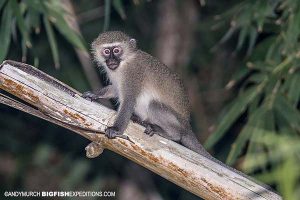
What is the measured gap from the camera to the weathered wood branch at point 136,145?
5148 millimetres

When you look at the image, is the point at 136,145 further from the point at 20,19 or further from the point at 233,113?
the point at 20,19

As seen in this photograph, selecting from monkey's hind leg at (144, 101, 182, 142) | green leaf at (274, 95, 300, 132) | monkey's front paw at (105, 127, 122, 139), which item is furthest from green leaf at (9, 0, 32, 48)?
green leaf at (274, 95, 300, 132)

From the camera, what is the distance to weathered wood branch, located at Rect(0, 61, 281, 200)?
515cm

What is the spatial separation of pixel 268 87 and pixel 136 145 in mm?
2568

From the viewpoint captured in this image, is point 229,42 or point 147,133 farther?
point 229,42

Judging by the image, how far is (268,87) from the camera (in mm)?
7469

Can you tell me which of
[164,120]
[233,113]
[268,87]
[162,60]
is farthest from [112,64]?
[162,60]

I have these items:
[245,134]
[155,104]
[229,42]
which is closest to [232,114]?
[245,134]

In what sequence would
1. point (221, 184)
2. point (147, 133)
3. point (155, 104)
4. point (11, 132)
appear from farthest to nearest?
point (11, 132)
point (155, 104)
point (147, 133)
point (221, 184)

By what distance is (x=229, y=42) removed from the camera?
37.5ft

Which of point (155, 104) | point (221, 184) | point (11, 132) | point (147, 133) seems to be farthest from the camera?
point (11, 132)

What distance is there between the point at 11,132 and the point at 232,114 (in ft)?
15.7

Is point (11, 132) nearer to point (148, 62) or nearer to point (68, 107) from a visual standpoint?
point (148, 62)

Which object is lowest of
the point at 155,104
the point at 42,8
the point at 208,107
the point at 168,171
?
the point at 168,171
